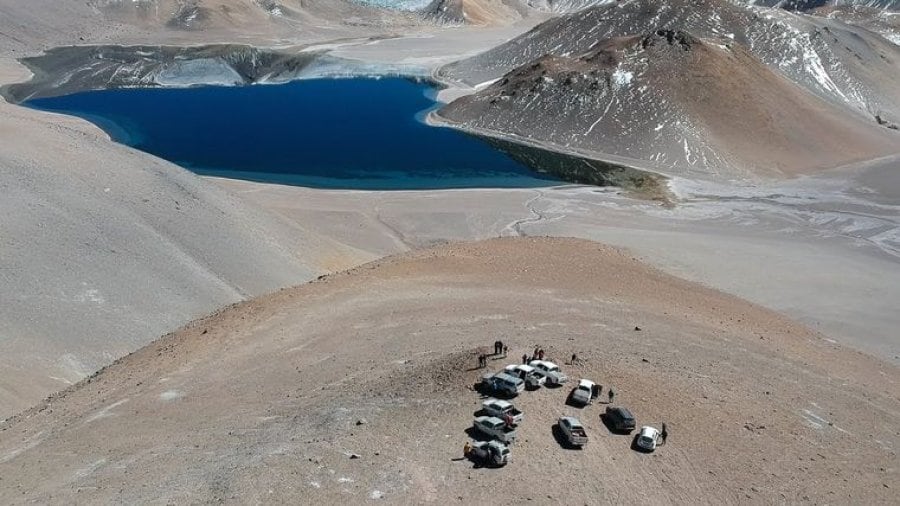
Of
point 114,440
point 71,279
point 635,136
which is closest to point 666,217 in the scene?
point 635,136

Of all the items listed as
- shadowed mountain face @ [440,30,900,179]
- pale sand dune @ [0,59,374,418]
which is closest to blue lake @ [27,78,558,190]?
shadowed mountain face @ [440,30,900,179]

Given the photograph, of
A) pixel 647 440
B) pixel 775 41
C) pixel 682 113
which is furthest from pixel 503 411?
pixel 775 41

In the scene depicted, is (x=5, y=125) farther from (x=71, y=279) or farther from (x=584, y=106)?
(x=584, y=106)

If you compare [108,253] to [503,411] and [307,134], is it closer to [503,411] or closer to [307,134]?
[503,411]

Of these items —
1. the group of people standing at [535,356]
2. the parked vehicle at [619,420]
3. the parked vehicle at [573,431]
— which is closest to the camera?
the parked vehicle at [573,431]

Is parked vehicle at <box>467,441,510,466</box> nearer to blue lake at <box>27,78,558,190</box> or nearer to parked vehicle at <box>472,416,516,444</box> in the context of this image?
parked vehicle at <box>472,416,516,444</box>

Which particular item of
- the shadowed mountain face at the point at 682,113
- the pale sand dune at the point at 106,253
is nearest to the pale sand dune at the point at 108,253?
the pale sand dune at the point at 106,253

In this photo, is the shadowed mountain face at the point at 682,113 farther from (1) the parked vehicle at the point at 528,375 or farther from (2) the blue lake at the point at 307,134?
(1) the parked vehicle at the point at 528,375
